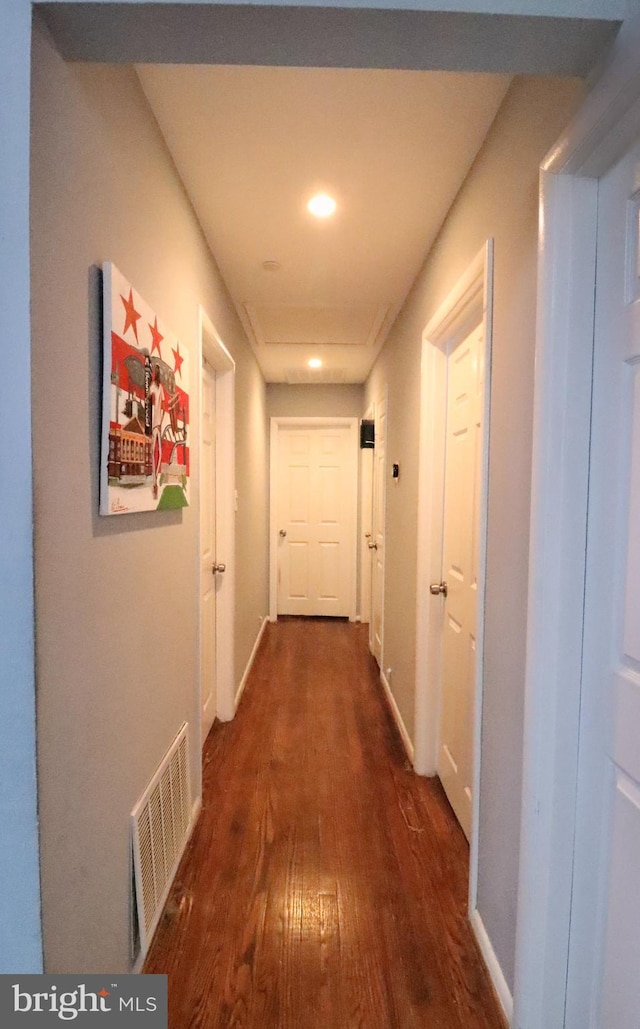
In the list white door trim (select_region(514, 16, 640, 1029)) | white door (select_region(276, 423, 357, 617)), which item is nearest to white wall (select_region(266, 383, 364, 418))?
white door (select_region(276, 423, 357, 617))

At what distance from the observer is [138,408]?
1186 millimetres

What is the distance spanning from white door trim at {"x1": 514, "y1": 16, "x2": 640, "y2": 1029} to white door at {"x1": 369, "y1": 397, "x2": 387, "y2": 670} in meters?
2.25

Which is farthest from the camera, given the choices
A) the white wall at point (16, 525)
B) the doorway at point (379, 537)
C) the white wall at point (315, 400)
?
the white wall at point (315, 400)

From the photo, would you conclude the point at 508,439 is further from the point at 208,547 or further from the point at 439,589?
the point at 208,547

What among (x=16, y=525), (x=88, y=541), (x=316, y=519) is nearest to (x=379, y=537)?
(x=316, y=519)

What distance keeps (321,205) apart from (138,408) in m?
1.16

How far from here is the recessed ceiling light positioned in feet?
5.56

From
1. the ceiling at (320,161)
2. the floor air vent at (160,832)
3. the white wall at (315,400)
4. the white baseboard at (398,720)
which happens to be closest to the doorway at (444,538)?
the white baseboard at (398,720)

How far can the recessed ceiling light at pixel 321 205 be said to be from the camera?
1694 mm

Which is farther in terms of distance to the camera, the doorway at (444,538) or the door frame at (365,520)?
the door frame at (365,520)

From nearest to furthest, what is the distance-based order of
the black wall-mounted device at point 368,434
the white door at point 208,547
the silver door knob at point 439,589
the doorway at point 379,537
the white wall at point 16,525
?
the white wall at point 16,525
the silver door knob at point 439,589
the white door at point 208,547
the doorway at point 379,537
the black wall-mounted device at point 368,434

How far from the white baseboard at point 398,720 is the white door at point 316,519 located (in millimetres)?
1645

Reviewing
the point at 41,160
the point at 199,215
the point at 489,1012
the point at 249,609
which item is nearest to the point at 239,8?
the point at 41,160

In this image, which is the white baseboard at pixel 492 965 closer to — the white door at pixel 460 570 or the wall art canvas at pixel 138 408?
the white door at pixel 460 570
